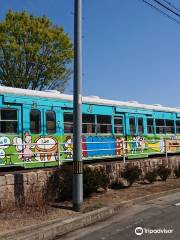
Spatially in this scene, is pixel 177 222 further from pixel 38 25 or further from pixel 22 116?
pixel 38 25

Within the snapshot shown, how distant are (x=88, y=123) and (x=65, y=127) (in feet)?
5.23

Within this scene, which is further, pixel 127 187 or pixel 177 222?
pixel 127 187

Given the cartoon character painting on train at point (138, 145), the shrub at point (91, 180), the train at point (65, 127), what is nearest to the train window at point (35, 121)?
the train at point (65, 127)

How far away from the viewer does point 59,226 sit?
30.2 ft

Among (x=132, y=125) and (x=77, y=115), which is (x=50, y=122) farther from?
→ (x=132, y=125)

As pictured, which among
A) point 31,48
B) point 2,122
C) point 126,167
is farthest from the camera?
point 31,48

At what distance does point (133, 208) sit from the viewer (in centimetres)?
1205

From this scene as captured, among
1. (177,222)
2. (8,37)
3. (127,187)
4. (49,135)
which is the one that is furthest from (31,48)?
(177,222)

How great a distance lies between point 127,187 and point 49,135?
3608 millimetres

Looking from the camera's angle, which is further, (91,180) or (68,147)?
(68,147)

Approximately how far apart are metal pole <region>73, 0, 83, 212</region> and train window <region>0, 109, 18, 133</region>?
162 inches

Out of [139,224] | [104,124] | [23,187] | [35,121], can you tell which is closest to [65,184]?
[23,187]

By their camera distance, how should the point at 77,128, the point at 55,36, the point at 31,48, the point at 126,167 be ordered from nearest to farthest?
the point at 77,128 < the point at 126,167 < the point at 31,48 < the point at 55,36

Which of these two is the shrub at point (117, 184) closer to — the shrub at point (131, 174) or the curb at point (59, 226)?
the shrub at point (131, 174)
